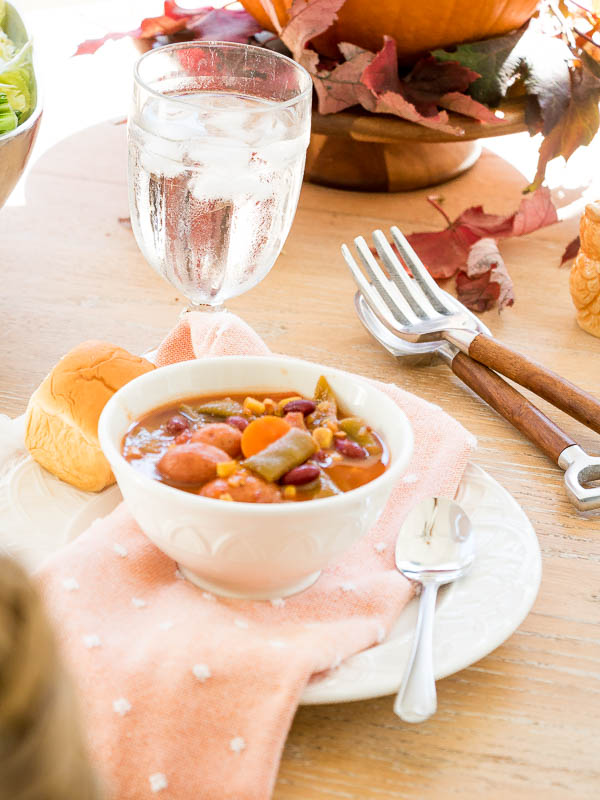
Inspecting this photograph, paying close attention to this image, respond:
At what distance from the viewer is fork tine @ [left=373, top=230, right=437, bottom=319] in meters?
1.19

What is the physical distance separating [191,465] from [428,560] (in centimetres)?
22

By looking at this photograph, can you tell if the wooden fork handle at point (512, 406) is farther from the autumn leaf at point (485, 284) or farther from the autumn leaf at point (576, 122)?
the autumn leaf at point (576, 122)

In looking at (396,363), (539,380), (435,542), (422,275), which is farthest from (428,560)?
(422,275)

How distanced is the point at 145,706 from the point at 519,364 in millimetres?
616

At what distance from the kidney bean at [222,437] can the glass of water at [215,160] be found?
371 millimetres

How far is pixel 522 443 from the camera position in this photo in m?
1.06

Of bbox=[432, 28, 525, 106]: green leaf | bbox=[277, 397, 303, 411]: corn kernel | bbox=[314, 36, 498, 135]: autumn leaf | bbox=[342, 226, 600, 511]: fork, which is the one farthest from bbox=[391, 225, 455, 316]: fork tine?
bbox=[277, 397, 303, 411]: corn kernel

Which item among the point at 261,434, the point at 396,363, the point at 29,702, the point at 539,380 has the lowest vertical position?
the point at 396,363

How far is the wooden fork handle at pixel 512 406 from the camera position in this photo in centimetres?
101

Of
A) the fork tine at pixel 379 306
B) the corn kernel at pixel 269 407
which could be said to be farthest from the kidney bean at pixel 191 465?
the fork tine at pixel 379 306

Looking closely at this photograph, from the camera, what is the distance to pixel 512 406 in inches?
41.6

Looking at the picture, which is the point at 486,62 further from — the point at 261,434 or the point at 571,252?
the point at 261,434

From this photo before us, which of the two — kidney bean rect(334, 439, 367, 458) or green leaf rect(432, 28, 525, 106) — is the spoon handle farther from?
green leaf rect(432, 28, 525, 106)

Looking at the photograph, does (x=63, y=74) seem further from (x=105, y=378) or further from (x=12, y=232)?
(x=105, y=378)
